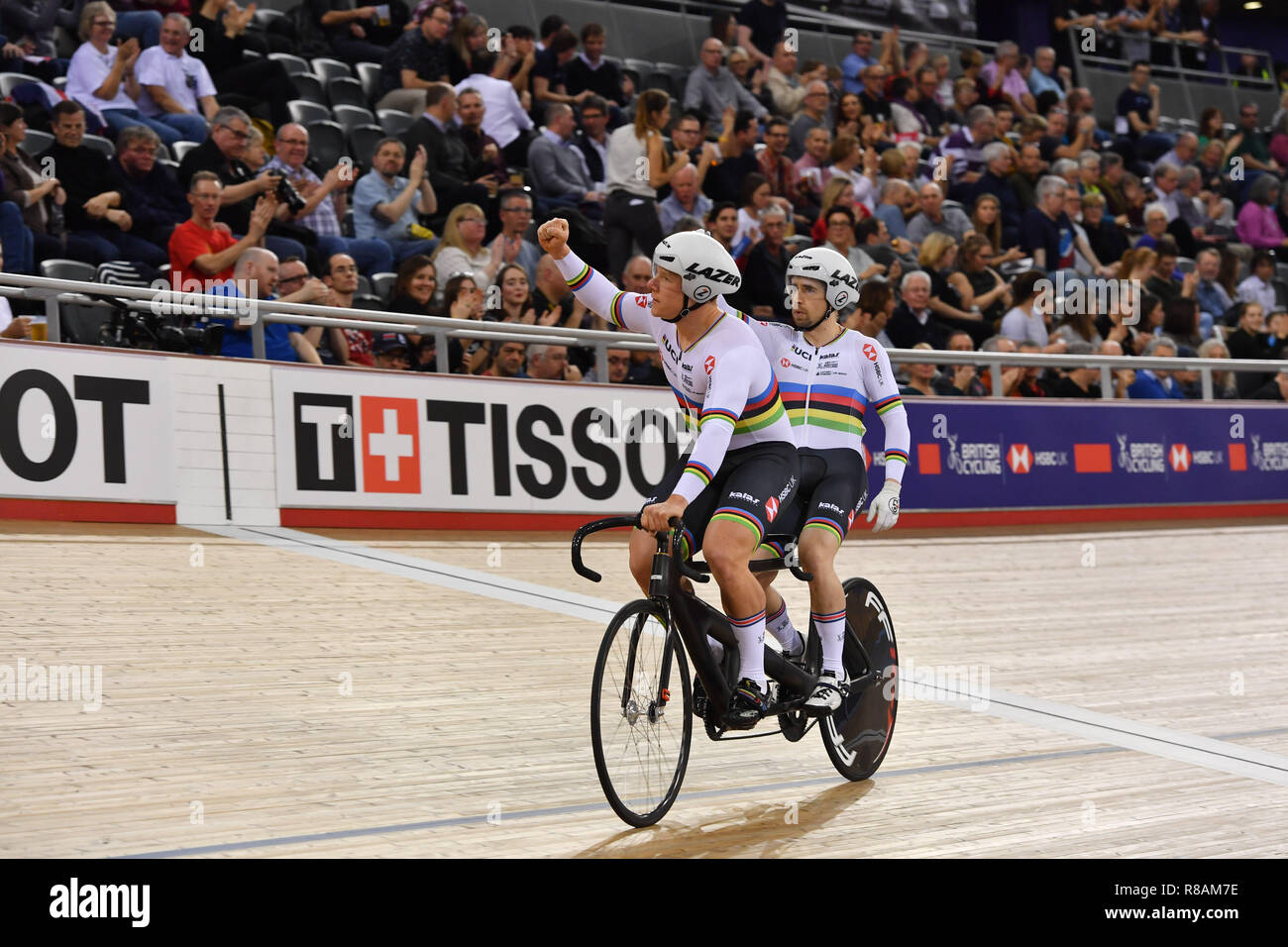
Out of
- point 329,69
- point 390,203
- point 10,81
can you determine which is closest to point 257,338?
point 390,203

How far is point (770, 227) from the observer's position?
34.1ft

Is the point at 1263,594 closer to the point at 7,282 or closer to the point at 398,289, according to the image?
the point at 398,289

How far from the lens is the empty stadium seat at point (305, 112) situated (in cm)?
973

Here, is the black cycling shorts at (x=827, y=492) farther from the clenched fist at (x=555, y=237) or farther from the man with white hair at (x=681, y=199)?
the man with white hair at (x=681, y=199)

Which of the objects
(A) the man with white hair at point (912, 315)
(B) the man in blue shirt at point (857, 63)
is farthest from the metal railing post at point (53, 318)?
(B) the man in blue shirt at point (857, 63)

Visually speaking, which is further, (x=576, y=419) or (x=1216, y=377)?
(x=1216, y=377)

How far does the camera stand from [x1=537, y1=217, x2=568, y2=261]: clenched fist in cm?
439

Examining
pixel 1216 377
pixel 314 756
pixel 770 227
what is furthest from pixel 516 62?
pixel 314 756

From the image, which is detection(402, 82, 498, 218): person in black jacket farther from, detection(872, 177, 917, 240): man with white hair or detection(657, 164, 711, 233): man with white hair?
detection(872, 177, 917, 240): man with white hair

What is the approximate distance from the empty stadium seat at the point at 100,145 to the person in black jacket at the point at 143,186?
7 cm

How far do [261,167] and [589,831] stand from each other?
19.5ft

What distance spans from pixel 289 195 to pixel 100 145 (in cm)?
105

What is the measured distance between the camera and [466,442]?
29.2ft
